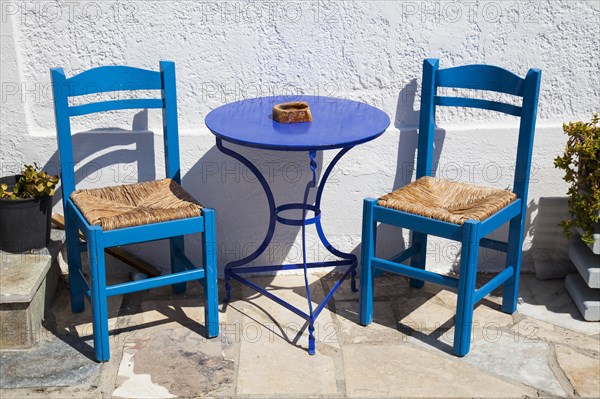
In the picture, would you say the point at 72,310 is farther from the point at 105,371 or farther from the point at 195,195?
the point at 195,195

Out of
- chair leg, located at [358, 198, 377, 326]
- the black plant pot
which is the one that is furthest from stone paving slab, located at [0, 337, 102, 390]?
chair leg, located at [358, 198, 377, 326]

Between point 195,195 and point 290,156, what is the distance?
543 millimetres

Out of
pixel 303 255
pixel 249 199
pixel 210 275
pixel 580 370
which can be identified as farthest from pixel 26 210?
pixel 580 370

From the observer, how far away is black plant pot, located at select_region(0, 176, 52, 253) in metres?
3.66

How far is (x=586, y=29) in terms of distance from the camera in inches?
157

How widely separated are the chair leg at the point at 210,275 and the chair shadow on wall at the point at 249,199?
1.15 feet

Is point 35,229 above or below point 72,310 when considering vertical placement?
above

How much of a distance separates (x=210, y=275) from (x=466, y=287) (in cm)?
113

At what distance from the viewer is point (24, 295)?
3400mm

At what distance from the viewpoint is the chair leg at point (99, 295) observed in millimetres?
3201

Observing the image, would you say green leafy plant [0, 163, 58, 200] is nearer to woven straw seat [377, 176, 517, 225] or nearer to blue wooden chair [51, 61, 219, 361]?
blue wooden chair [51, 61, 219, 361]

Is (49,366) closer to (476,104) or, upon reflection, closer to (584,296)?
(476,104)

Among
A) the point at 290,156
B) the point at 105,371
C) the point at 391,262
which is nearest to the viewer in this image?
the point at 105,371

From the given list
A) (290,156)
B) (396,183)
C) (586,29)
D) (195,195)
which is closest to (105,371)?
(195,195)
